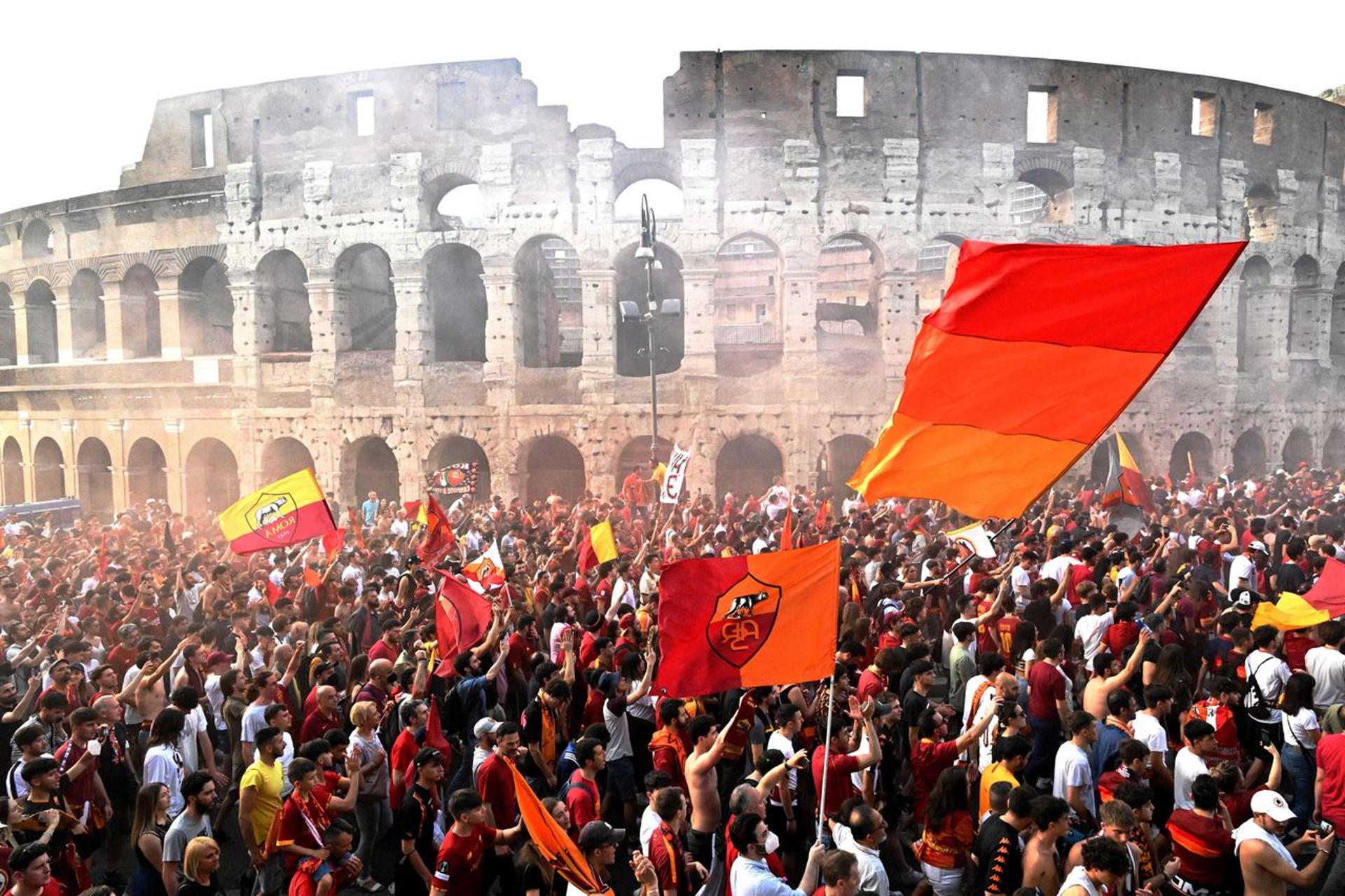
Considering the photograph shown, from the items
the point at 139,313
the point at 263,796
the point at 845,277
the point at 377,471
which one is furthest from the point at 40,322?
the point at 263,796

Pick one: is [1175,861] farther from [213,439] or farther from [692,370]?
[213,439]

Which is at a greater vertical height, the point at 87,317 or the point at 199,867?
the point at 87,317

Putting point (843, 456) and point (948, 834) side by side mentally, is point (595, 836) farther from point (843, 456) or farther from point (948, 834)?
point (843, 456)

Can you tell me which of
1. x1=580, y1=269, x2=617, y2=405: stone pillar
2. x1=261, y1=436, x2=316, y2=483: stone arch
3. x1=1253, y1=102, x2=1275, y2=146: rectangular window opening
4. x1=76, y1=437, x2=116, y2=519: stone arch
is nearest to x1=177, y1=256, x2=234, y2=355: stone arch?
x1=261, y1=436, x2=316, y2=483: stone arch

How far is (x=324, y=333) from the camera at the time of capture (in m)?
25.5

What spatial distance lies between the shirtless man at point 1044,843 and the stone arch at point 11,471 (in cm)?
3362

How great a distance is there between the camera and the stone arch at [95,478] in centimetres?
2889

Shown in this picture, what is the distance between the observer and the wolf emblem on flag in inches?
258

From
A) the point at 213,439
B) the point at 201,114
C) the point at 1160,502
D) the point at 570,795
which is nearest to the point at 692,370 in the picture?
the point at 1160,502

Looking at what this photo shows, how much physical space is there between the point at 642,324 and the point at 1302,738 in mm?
21521

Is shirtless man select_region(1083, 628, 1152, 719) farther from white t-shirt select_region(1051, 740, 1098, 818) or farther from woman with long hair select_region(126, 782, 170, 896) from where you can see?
woman with long hair select_region(126, 782, 170, 896)

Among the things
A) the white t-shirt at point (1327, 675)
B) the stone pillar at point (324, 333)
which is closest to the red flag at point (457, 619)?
the white t-shirt at point (1327, 675)

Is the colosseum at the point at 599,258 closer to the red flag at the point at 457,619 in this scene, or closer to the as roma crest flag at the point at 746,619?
the red flag at the point at 457,619

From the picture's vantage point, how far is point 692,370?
2434 centimetres
